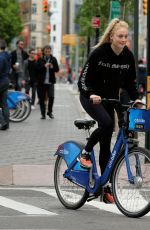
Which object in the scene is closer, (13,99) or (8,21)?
(13,99)

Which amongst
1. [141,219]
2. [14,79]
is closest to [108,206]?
[141,219]

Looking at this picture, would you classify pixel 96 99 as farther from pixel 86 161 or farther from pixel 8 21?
pixel 8 21

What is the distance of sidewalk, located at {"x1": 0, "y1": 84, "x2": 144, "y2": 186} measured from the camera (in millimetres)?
11078

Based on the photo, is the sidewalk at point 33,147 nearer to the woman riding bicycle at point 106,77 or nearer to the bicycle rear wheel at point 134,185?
the woman riding bicycle at point 106,77

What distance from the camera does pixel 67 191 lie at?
28.6 ft

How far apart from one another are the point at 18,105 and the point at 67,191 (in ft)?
40.5

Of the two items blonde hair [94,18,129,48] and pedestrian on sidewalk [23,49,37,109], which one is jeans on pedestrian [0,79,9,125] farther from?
blonde hair [94,18,129,48]

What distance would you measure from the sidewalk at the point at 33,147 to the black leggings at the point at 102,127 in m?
2.21

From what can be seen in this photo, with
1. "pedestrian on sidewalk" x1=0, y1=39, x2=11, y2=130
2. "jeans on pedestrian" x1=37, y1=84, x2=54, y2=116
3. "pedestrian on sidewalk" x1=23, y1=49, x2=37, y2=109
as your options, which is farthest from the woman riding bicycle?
"pedestrian on sidewalk" x1=23, y1=49, x2=37, y2=109

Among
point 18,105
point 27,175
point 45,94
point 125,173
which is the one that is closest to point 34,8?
point 45,94

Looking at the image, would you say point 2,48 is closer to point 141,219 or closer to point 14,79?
point 14,79

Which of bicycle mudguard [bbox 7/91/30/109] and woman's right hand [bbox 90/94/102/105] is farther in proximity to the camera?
bicycle mudguard [bbox 7/91/30/109]

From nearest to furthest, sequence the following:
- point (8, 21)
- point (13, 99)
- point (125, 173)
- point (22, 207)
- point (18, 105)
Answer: point (125, 173)
point (22, 207)
point (13, 99)
point (18, 105)
point (8, 21)

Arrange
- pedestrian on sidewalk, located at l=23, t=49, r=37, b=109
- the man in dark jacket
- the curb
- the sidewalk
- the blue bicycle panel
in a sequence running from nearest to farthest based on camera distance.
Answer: the blue bicycle panel < the curb < the sidewalk < the man in dark jacket < pedestrian on sidewalk, located at l=23, t=49, r=37, b=109
